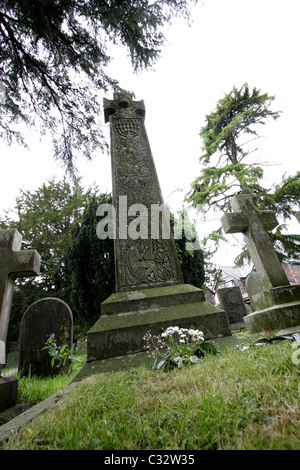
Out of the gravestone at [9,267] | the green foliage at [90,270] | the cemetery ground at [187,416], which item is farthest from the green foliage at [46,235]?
the cemetery ground at [187,416]

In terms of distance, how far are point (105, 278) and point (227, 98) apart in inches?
466

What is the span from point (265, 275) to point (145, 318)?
1949 mm

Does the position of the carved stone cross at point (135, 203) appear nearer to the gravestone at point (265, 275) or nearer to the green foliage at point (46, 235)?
the gravestone at point (265, 275)

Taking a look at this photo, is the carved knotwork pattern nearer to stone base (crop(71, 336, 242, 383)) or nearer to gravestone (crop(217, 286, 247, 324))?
stone base (crop(71, 336, 242, 383))

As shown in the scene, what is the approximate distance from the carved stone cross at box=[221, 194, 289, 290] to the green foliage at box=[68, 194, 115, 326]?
3.79 m

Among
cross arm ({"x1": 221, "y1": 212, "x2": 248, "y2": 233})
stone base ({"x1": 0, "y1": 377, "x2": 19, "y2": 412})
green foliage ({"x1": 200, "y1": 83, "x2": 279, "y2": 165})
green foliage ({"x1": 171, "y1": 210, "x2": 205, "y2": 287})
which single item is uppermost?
green foliage ({"x1": 200, "y1": 83, "x2": 279, "y2": 165})

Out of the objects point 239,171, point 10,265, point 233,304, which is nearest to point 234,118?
point 239,171

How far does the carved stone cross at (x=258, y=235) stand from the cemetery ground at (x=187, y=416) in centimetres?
226

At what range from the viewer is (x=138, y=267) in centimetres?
332

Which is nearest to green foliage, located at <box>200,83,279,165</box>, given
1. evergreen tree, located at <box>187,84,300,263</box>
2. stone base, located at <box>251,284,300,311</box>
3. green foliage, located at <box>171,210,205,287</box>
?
evergreen tree, located at <box>187,84,300,263</box>

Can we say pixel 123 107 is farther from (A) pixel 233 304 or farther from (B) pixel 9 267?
(A) pixel 233 304

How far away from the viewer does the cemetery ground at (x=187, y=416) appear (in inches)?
26.1

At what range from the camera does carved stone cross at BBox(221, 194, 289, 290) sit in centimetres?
325

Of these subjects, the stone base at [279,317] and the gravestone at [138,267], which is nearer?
the gravestone at [138,267]
